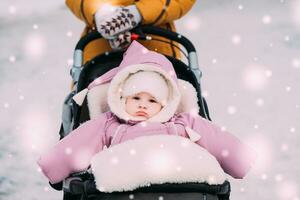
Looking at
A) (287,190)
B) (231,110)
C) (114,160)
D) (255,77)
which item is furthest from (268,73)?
(114,160)

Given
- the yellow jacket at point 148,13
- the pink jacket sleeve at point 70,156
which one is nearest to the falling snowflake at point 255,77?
the yellow jacket at point 148,13

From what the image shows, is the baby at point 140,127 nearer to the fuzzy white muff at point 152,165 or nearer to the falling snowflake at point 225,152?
the falling snowflake at point 225,152

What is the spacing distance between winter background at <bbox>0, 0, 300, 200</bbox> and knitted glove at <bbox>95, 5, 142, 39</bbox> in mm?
1034

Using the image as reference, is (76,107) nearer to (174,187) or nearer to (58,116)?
(174,187)

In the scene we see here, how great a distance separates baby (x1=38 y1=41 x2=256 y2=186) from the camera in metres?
2.59

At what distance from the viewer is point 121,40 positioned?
3344 mm

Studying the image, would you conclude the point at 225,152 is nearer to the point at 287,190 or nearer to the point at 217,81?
the point at 287,190

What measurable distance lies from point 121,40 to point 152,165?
4.03 feet

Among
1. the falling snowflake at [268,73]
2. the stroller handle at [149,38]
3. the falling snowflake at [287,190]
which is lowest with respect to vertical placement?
the falling snowflake at [268,73]

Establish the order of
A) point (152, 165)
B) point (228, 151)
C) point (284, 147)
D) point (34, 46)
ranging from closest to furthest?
point (152, 165), point (228, 151), point (284, 147), point (34, 46)

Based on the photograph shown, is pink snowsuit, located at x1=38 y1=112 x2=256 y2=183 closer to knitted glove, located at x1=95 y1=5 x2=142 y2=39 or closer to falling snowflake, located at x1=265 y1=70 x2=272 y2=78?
knitted glove, located at x1=95 y1=5 x2=142 y2=39

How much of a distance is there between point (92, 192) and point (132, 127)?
0.42 meters

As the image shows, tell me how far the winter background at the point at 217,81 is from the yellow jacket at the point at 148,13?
0.85m

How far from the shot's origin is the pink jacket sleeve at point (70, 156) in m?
2.58
